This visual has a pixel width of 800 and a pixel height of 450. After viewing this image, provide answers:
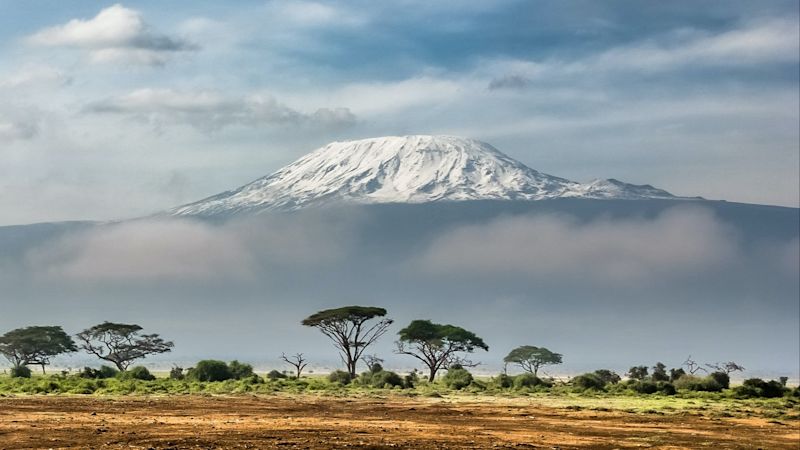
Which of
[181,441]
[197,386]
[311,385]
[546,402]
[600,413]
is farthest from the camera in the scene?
[311,385]

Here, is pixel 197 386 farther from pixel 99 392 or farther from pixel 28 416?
pixel 28 416

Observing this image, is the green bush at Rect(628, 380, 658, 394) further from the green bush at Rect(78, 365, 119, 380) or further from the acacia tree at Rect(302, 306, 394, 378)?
the green bush at Rect(78, 365, 119, 380)

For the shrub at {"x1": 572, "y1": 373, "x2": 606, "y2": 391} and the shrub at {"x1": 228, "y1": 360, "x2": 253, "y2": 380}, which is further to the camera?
the shrub at {"x1": 228, "y1": 360, "x2": 253, "y2": 380}

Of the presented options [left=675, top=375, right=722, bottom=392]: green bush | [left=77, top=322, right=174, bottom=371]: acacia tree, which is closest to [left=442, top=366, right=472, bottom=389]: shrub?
[left=675, top=375, right=722, bottom=392]: green bush

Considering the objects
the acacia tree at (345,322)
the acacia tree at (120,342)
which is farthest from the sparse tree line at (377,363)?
the acacia tree at (345,322)

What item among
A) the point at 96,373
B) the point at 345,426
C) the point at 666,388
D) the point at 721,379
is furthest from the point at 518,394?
the point at 96,373

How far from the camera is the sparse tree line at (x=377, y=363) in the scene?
77.4m

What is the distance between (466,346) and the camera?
378 feet

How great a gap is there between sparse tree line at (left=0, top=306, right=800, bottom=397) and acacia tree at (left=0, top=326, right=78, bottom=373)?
0.37 ft

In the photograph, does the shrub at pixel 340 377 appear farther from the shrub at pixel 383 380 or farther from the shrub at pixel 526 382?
the shrub at pixel 526 382

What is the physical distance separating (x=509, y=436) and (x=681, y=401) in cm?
2829

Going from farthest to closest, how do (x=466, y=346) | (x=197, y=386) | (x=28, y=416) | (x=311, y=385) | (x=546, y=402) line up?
(x=466, y=346)
(x=311, y=385)
(x=197, y=386)
(x=546, y=402)
(x=28, y=416)

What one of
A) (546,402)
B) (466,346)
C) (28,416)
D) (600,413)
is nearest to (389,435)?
(28,416)

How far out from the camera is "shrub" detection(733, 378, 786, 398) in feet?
226
